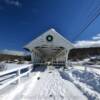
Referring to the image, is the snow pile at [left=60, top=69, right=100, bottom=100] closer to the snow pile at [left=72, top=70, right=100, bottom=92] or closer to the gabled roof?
the snow pile at [left=72, top=70, right=100, bottom=92]

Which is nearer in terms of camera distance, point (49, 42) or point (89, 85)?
point (89, 85)

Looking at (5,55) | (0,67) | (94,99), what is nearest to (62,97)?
(94,99)

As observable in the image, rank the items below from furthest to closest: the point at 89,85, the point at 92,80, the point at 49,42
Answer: the point at 49,42 → the point at 92,80 → the point at 89,85

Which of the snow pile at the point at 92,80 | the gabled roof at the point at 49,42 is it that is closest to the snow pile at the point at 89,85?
the snow pile at the point at 92,80

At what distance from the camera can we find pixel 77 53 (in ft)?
276

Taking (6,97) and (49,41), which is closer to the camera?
(6,97)

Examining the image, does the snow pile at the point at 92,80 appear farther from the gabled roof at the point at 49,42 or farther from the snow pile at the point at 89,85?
the gabled roof at the point at 49,42

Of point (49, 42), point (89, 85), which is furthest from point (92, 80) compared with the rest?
point (49, 42)

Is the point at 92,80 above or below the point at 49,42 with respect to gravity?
below

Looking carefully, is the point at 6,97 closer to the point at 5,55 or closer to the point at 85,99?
the point at 85,99

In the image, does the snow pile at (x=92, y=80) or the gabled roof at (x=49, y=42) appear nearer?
the snow pile at (x=92, y=80)

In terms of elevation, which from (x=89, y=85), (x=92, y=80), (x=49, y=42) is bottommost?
(x=89, y=85)

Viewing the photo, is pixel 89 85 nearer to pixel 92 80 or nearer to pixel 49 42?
pixel 92 80

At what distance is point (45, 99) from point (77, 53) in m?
78.2
